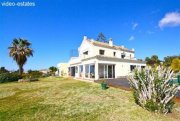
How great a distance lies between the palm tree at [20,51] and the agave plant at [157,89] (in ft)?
134

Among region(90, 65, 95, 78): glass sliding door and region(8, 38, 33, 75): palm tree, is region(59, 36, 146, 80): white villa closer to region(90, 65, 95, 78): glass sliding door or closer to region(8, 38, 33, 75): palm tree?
region(90, 65, 95, 78): glass sliding door

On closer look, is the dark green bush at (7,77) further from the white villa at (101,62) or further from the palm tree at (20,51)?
the white villa at (101,62)

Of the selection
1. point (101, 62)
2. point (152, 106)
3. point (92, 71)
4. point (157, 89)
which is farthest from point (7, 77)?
point (157, 89)

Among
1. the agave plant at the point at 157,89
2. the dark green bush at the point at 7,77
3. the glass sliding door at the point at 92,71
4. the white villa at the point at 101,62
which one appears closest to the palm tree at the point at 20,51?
the dark green bush at the point at 7,77

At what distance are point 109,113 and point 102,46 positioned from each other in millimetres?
28197

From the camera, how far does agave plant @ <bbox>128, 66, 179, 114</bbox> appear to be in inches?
411

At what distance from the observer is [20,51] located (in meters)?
A: 47.0

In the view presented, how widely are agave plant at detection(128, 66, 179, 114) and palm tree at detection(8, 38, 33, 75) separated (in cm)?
4097

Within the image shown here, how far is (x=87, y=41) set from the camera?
129 feet

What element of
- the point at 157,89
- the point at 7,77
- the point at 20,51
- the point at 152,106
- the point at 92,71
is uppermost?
the point at 20,51

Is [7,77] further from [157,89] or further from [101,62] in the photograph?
[157,89]

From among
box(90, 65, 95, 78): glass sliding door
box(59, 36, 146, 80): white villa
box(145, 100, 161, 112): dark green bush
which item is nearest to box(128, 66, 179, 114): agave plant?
box(145, 100, 161, 112): dark green bush

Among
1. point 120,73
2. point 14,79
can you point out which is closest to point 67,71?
point 14,79

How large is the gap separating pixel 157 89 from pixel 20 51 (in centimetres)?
4289
